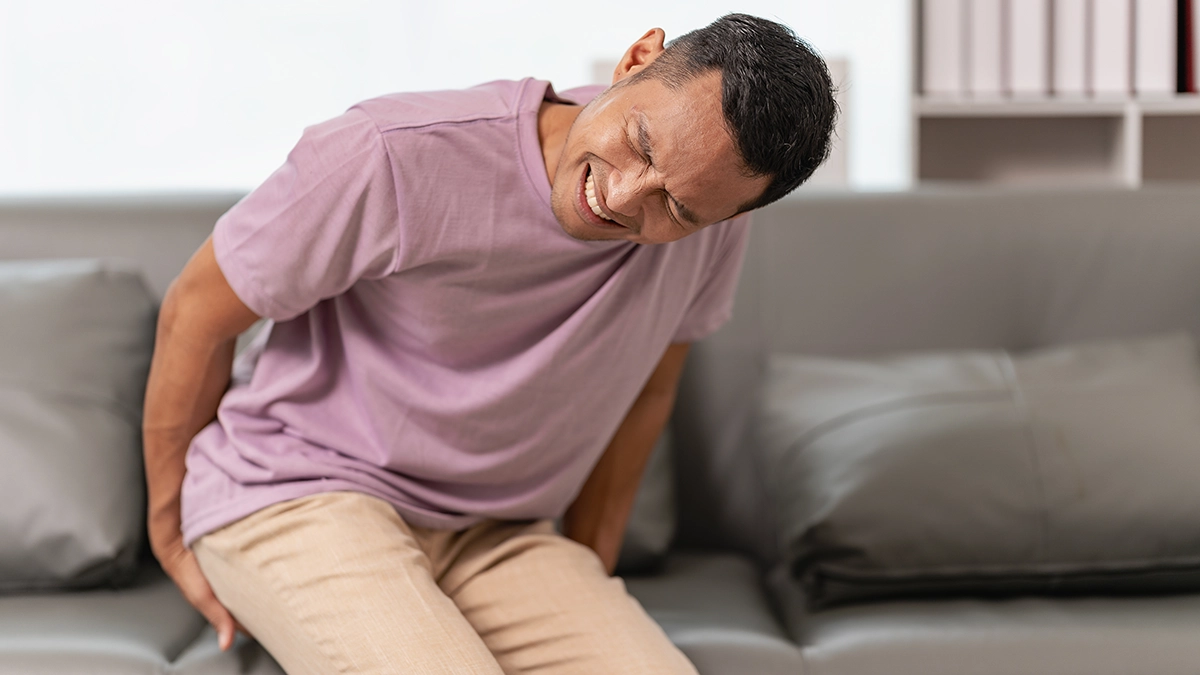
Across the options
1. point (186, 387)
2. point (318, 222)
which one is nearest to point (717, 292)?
point (318, 222)

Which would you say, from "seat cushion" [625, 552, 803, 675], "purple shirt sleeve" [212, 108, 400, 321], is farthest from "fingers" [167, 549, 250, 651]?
"seat cushion" [625, 552, 803, 675]

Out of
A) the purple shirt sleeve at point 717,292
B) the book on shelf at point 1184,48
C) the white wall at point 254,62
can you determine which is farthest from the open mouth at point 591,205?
the book on shelf at point 1184,48

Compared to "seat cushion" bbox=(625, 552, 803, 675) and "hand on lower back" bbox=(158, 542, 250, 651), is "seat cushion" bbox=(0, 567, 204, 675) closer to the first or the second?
"hand on lower back" bbox=(158, 542, 250, 651)

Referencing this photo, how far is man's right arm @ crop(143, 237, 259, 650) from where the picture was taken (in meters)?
1.09

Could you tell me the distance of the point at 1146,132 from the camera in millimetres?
2436

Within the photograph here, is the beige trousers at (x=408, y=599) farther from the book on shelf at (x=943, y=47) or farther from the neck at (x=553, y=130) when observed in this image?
the book on shelf at (x=943, y=47)

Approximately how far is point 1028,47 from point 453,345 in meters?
1.55

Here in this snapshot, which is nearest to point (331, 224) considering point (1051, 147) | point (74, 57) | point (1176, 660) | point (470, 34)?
point (1176, 660)

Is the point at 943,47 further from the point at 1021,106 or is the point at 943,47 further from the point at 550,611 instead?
the point at 550,611

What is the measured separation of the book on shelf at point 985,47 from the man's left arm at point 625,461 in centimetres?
117

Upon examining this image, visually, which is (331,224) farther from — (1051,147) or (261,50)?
(1051,147)

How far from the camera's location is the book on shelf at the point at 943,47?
7.03 ft

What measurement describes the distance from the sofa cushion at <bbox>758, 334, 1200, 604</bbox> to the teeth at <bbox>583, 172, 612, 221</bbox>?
1.81 ft

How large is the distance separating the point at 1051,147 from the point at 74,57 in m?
2.17
